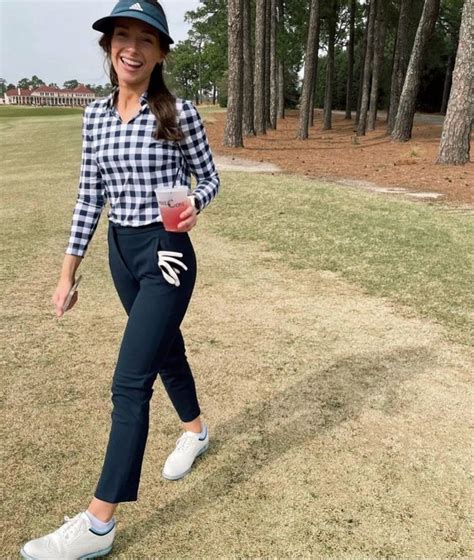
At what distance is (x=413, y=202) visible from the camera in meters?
9.50

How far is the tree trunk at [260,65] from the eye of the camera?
19.1m

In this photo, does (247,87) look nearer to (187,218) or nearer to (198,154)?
(198,154)

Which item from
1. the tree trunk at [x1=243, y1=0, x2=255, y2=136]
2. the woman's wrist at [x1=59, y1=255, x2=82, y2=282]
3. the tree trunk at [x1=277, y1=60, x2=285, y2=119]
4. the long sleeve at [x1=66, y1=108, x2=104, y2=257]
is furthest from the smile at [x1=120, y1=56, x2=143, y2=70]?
the tree trunk at [x1=277, y1=60, x2=285, y2=119]

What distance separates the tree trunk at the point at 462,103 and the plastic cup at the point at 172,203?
11.8 metres

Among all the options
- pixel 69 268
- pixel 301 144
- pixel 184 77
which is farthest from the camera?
pixel 184 77

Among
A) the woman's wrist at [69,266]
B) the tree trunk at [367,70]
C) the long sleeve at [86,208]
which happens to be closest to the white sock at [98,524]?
the woman's wrist at [69,266]

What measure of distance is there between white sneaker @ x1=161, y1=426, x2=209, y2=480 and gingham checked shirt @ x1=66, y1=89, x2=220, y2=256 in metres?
1.32

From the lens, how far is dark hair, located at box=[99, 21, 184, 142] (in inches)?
87.4

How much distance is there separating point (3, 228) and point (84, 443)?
5.95 meters

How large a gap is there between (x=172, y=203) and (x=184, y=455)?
1.48 meters

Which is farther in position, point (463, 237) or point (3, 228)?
point (3, 228)

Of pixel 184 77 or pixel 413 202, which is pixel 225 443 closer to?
pixel 413 202

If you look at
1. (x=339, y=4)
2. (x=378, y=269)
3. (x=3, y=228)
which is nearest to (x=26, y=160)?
(x=3, y=228)

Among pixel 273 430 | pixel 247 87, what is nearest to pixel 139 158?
pixel 273 430
